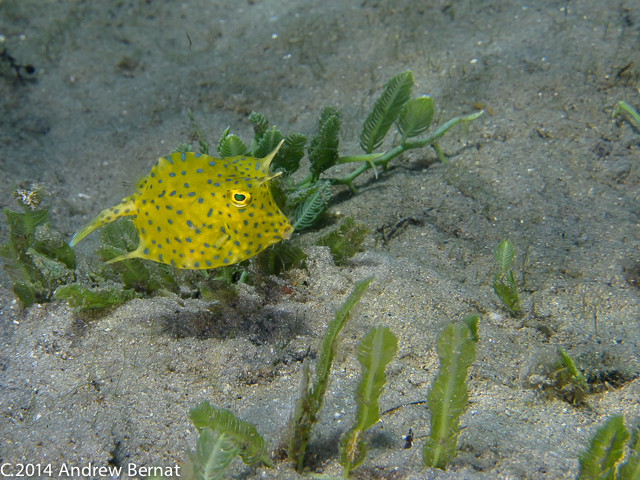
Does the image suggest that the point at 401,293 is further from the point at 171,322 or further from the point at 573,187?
the point at 573,187

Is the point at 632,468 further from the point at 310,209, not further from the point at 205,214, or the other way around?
the point at 310,209

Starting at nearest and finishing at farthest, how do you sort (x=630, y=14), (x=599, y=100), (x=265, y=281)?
(x=265, y=281), (x=599, y=100), (x=630, y=14)

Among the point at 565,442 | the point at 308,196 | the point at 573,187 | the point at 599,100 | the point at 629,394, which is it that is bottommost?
the point at 565,442

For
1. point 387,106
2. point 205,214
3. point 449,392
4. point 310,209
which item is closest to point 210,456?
point 449,392

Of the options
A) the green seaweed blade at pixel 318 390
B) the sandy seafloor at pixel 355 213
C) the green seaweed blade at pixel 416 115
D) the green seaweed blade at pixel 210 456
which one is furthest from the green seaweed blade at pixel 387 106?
the green seaweed blade at pixel 210 456

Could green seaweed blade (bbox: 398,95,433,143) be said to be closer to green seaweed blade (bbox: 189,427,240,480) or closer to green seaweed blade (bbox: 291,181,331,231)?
green seaweed blade (bbox: 291,181,331,231)

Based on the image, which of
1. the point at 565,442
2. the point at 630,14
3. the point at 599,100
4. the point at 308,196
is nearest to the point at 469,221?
the point at 308,196
